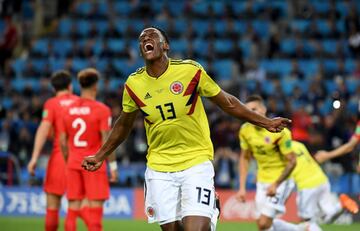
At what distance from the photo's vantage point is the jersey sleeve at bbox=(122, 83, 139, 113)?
26.9ft

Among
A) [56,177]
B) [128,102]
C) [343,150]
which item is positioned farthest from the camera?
[343,150]

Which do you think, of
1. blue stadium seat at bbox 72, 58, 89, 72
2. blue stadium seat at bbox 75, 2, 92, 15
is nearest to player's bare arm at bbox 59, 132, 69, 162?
blue stadium seat at bbox 72, 58, 89, 72

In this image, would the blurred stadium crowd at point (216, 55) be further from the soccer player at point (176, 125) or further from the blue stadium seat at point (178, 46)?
the soccer player at point (176, 125)

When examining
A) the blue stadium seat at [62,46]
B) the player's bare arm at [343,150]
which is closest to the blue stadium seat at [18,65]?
the blue stadium seat at [62,46]

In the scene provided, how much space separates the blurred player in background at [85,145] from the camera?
35.8ft

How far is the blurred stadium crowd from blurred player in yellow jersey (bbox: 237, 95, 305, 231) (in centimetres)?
702

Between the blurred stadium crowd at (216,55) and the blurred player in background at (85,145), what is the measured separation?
8467 millimetres

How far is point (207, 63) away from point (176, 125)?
15423 mm

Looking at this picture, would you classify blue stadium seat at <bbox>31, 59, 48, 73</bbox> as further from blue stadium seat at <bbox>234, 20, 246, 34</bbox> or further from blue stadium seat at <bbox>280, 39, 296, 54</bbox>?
blue stadium seat at <bbox>280, 39, 296, 54</bbox>

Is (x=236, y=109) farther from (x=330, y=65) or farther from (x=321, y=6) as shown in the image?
(x=321, y=6)

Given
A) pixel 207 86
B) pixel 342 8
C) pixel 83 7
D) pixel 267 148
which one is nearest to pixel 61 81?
pixel 267 148

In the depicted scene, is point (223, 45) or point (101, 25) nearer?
point (223, 45)

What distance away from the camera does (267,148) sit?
459 inches

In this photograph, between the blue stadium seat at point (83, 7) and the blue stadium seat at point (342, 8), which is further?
the blue stadium seat at point (83, 7)
